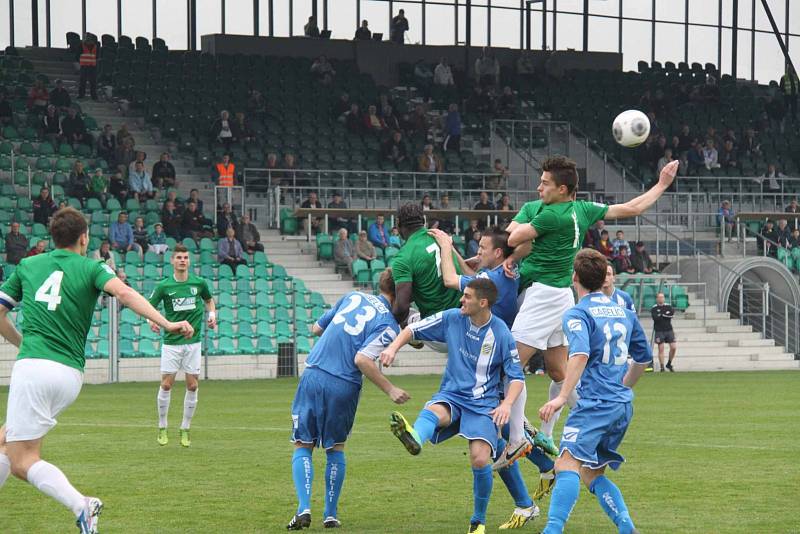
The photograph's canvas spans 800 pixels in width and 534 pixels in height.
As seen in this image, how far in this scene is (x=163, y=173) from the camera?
1207 inches

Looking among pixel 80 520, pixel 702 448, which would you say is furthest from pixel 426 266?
pixel 702 448

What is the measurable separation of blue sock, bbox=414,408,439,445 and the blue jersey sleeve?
995 millimetres

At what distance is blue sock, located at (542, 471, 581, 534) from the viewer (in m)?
7.27

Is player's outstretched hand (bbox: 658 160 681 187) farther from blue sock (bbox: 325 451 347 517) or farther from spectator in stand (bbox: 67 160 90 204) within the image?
spectator in stand (bbox: 67 160 90 204)

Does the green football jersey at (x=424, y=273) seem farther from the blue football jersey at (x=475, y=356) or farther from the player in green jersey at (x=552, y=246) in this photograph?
the blue football jersey at (x=475, y=356)

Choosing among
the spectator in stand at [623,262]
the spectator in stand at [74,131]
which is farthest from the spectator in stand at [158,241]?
the spectator in stand at [623,262]

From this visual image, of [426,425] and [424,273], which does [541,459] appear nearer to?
[424,273]

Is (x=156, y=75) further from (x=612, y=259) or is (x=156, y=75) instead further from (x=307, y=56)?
(x=612, y=259)

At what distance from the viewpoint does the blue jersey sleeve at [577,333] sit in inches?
290

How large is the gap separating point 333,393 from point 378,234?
2207 centimetres

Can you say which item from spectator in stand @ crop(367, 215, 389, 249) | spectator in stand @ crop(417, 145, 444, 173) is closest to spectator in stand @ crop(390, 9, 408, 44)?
spectator in stand @ crop(417, 145, 444, 173)

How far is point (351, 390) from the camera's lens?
8578mm

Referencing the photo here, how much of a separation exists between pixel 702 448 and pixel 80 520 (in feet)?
25.1

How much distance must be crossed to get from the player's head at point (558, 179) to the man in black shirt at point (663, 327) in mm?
20197
